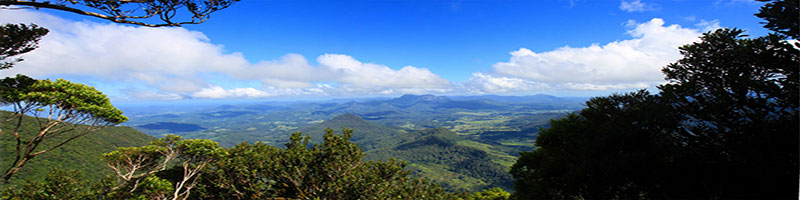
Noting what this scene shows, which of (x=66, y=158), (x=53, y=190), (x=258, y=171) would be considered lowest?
(x=66, y=158)

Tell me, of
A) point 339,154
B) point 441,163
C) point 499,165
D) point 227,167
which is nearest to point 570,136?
point 339,154

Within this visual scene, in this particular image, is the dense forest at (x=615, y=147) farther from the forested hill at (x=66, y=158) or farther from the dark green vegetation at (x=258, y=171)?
the forested hill at (x=66, y=158)

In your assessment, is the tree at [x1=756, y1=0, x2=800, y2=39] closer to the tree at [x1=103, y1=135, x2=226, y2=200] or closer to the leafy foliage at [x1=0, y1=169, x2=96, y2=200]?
the tree at [x1=103, y1=135, x2=226, y2=200]

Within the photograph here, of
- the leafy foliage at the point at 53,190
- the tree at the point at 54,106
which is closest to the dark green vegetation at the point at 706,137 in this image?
the tree at the point at 54,106

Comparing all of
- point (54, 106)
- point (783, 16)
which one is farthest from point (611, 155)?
point (54, 106)

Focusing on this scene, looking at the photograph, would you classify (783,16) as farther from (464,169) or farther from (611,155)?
(464,169)

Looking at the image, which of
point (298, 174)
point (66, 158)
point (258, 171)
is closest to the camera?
point (258, 171)
